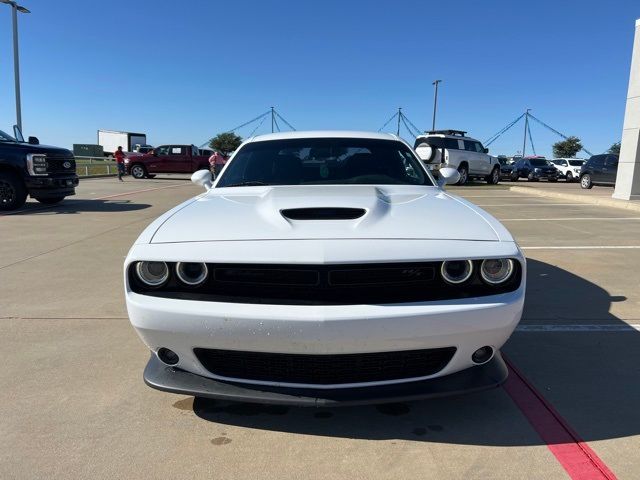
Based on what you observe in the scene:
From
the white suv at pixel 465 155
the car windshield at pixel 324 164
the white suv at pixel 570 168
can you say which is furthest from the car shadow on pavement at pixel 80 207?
the white suv at pixel 570 168

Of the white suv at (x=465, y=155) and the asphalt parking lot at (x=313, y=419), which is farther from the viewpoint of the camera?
the white suv at (x=465, y=155)

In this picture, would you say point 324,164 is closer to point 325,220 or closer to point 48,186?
point 325,220

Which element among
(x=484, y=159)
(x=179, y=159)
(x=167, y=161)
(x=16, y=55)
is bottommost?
(x=167, y=161)

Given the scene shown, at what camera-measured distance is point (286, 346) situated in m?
2.17

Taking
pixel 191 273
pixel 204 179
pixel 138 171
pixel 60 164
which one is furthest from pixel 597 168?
pixel 138 171

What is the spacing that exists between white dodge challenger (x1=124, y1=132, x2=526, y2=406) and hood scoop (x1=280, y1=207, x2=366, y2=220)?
0.02 meters

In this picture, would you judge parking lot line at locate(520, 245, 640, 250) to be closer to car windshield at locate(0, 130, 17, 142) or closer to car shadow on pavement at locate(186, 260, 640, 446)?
car shadow on pavement at locate(186, 260, 640, 446)

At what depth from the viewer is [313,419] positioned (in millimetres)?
2582

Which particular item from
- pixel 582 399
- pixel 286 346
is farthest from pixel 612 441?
pixel 286 346

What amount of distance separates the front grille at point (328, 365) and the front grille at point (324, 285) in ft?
0.84

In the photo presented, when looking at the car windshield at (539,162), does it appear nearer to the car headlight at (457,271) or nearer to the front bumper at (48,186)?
the front bumper at (48,186)

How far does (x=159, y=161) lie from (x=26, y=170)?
55.6ft

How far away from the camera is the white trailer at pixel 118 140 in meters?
60.2

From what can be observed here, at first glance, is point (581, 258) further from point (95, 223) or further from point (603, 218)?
point (95, 223)
